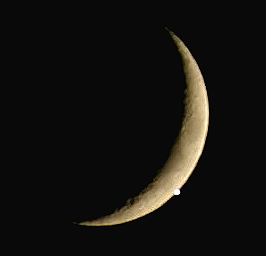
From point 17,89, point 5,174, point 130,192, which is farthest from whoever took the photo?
point 130,192

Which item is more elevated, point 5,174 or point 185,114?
point 185,114

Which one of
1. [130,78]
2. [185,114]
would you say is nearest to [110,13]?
[130,78]

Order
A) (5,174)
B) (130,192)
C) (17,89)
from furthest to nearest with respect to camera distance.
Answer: (130,192), (5,174), (17,89)

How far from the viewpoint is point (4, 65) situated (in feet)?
4.86

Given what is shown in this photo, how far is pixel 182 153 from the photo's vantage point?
1.76 metres

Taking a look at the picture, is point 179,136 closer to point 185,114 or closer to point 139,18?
point 185,114

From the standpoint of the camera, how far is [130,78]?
1536 mm

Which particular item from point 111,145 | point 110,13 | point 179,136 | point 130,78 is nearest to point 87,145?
point 111,145

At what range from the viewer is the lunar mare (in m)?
1.74

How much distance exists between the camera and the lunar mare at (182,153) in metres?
1.74

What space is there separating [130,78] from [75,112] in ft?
0.84

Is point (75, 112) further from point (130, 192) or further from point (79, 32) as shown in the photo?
point (130, 192)

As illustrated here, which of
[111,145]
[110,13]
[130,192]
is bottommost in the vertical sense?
→ [130,192]

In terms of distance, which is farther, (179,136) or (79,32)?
(179,136)
